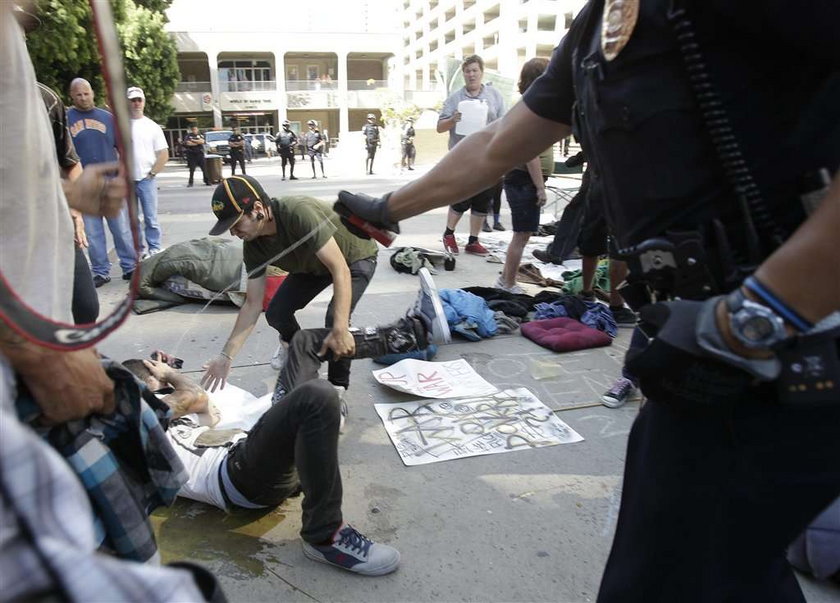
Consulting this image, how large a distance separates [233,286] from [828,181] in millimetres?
Result: 4692

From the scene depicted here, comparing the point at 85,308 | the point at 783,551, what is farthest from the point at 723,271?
the point at 85,308

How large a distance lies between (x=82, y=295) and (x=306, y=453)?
157cm

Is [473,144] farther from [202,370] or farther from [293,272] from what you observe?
[202,370]

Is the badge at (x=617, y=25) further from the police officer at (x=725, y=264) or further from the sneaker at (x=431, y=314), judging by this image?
the sneaker at (x=431, y=314)

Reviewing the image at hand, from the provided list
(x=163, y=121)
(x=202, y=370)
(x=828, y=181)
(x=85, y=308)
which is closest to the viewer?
(x=828, y=181)

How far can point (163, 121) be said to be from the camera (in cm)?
2659

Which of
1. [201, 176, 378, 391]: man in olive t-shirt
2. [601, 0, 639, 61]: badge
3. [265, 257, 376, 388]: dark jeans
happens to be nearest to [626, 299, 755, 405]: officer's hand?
[601, 0, 639, 61]: badge

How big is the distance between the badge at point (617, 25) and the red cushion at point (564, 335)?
3173 mm

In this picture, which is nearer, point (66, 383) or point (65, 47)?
point (66, 383)

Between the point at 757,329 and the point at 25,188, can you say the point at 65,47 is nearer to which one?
the point at 25,188

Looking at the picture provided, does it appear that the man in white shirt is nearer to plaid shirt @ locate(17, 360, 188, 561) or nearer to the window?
plaid shirt @ locate(17, 360, 188, 561)

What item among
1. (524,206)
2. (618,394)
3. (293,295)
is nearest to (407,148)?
(524,206)

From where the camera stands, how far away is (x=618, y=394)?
132 inches

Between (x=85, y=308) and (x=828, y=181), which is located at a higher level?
(x=828, y=181)
